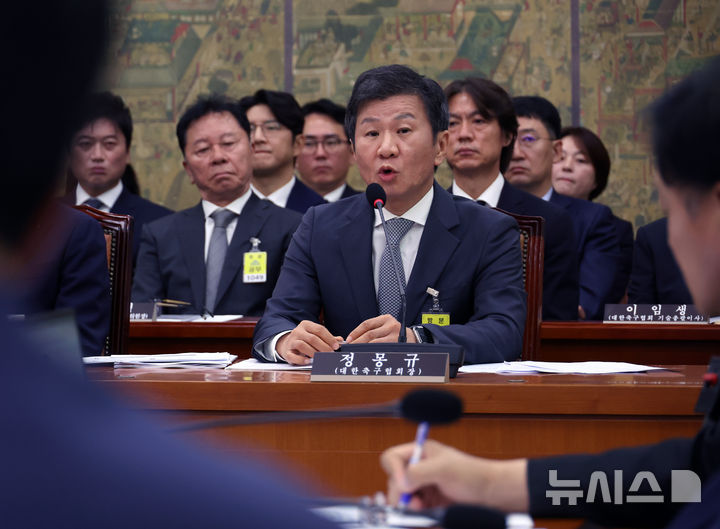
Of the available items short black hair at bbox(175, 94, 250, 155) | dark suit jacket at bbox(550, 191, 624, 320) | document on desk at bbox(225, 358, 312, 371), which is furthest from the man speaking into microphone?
dark suit jacket at bbox(550, 191, 624, 320)

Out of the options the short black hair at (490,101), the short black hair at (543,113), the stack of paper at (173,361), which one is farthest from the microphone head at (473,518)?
the short black hair at (543,113)

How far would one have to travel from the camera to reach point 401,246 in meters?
2.86

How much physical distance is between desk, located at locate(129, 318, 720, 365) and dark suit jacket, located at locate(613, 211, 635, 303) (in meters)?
1.67

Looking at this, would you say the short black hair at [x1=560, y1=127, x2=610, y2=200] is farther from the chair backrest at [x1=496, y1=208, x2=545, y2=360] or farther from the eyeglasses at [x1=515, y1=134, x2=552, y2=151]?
the chair backrest at [x1=496, y1=208, x2=545, y2=360]

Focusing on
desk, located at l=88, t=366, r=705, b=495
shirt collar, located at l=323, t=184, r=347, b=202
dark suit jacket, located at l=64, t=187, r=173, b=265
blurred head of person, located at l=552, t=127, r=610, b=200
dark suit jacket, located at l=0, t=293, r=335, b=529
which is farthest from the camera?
blurred head of person, located at l=552, t=127, r=610, b=200

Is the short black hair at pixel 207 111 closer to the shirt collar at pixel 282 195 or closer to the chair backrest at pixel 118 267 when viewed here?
the shirt collar at pixel 282 195

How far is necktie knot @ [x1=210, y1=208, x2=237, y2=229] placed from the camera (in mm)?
4387

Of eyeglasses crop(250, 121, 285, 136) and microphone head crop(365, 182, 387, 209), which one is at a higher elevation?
eyeglasses crop(250, 121, 285, 136)

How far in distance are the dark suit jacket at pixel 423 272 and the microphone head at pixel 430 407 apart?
177cm

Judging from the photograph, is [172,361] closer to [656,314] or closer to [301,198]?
[656,314]

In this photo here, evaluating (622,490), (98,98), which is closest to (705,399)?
(622,490)

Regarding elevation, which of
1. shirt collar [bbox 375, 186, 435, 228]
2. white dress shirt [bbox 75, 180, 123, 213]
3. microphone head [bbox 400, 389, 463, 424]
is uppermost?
white dress shirt [bbox 75, 180, 123, 213]

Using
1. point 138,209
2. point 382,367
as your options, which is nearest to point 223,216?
point 138,209

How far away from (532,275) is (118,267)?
132cm
